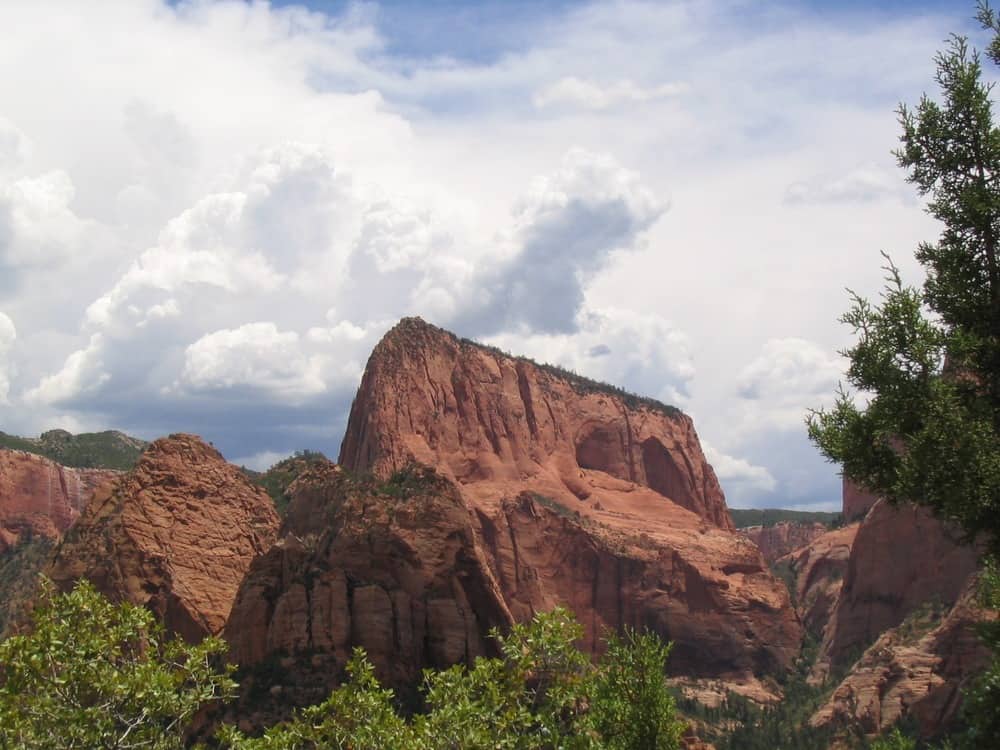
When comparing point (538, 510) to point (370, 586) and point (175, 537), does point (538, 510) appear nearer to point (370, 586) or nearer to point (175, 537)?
point (175, 537)

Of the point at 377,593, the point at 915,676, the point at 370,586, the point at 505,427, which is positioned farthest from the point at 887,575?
the point at 370,586

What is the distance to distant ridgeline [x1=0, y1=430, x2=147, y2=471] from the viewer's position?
139 metres

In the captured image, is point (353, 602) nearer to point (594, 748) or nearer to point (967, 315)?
point (594, 748)

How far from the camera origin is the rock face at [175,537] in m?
62.9

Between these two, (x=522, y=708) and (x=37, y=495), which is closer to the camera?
(x=522, y=708)

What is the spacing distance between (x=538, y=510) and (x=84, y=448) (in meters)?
63.4

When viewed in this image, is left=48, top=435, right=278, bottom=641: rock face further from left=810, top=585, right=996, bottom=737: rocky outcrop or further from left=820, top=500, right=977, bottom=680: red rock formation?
left=820, top=500, right=977, bottom=680: red rock formation

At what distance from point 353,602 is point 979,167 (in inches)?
1769

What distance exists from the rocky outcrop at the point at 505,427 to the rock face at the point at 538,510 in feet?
0.74

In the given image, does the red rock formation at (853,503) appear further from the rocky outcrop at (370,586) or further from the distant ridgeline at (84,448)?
the rocky outcrop at (370,586)

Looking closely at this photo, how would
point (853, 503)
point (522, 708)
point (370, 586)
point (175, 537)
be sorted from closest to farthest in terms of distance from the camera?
1. point (522, 708)
2. point (370, 586)
3. point (175, 537)
4. point (853, 503)

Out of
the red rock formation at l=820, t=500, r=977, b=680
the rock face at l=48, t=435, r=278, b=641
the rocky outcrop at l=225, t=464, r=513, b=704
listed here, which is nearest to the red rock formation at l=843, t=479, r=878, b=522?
the red rock formation at l=820, t=500, r=977, b=680

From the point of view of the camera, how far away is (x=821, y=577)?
16262 cm

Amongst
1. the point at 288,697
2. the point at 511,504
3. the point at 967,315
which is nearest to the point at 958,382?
the point at 967,315
